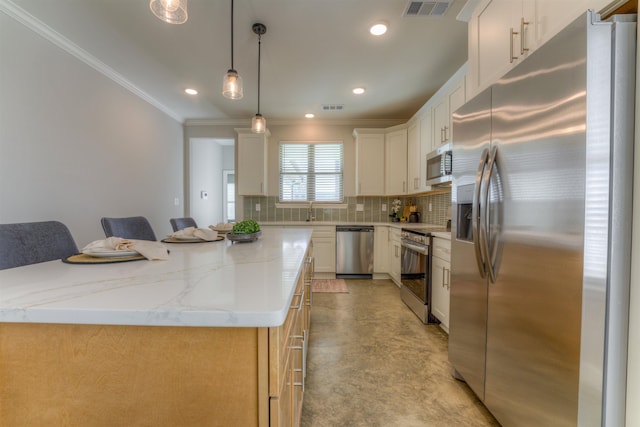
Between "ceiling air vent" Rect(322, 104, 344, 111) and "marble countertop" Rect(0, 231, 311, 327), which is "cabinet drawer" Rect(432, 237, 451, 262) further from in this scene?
"ceiling air vent" Rect(322, 104, 344, 111)

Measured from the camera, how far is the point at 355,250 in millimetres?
4219

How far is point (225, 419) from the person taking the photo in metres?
0.62

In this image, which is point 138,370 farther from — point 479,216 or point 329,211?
point 329,211

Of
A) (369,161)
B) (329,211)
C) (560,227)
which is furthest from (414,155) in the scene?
(560,227)

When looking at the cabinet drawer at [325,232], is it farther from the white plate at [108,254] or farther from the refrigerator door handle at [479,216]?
the white plate at [108,254]

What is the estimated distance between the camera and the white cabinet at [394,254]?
370cm

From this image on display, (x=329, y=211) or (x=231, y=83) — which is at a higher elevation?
(x=231, y=83)

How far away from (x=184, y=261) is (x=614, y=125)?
5.10 feet

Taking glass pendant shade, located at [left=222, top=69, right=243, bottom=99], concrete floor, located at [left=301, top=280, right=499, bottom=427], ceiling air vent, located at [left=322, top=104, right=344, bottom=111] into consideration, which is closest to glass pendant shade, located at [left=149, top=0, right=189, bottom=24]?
glass pendant shade, located at [left=222, top=69, right=243, bottom=99]

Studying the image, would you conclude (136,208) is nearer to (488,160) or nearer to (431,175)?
(431,175)

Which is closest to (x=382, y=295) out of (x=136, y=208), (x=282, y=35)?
(x=282, y=35)

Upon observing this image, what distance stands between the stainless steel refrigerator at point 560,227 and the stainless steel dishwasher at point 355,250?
111 inches

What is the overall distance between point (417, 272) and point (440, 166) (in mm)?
1090

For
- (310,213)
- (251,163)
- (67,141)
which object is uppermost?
(251,163)
